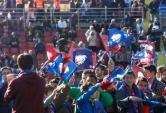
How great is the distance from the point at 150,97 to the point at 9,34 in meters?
17.0

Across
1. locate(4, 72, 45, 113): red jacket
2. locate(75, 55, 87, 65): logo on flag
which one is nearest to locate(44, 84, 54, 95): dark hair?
locate(4, 72, 45, 113): red jacket

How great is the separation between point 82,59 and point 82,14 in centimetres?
1590

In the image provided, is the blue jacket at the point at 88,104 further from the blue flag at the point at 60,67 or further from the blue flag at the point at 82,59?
the blue flag at the point at 82,59

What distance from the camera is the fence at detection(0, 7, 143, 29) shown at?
3031cm

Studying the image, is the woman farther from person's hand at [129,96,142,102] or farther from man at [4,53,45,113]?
man at [4,53,45,113]

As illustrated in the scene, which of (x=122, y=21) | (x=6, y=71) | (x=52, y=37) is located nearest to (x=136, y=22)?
(x=122, y=21)

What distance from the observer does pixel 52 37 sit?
92.2 feet

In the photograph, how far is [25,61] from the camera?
927cm

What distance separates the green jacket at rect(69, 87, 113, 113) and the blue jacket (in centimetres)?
11

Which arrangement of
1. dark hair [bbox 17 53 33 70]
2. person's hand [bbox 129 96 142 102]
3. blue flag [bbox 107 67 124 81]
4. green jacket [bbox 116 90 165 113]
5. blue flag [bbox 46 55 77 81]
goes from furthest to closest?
blue flag [bbox 107 67 124 81]
blue flag [bbox 46 55 77 81]
green jacket [bbox 116 90 165 113]
person's hand [bbox 129 96 142 102]
dark hair [bbox 17 53 33 70]

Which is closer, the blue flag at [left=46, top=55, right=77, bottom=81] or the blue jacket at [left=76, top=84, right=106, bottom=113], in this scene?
the blue jacket at [left=76, top=84, right=106, bottom=113]

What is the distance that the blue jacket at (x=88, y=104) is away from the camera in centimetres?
988

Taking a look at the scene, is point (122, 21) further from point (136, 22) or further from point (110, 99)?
point (110, 99)

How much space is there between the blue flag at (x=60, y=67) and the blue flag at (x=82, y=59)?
181 centimetres
